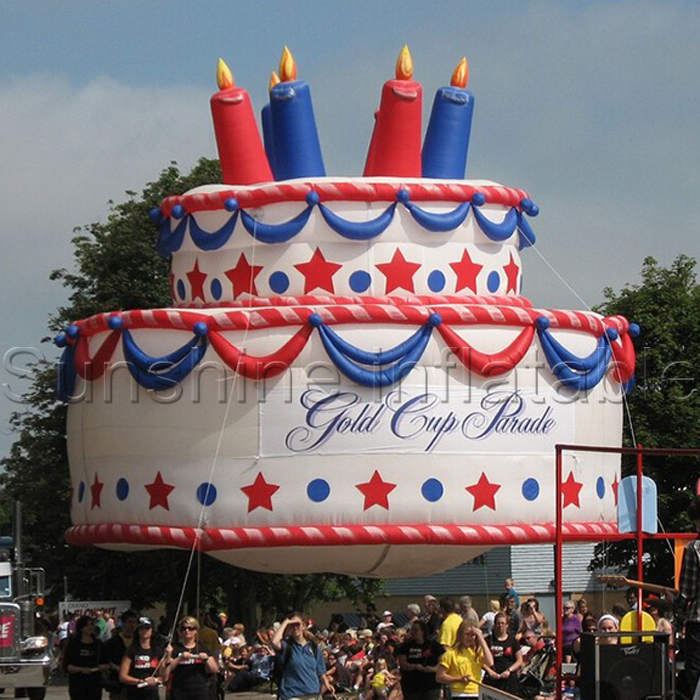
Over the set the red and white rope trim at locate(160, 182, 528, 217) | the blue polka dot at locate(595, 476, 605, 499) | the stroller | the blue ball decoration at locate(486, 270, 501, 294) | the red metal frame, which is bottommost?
the stroller

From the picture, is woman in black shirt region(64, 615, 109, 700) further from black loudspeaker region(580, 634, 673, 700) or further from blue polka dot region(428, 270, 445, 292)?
black loudspeaker region(580, 634, 673, 700)

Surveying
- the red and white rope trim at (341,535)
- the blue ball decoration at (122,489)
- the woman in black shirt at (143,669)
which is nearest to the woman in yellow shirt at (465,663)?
the woman in black shirt at (143,669)

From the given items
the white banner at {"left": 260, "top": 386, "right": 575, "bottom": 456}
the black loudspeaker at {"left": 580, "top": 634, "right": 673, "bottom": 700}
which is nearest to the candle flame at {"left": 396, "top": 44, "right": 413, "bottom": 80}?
the white banner at {"left": 260, "top": 386, "right": 575, "bottom": 456}

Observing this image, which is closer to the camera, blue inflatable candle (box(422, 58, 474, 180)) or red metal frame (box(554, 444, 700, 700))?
red metal frame (box(554, 444, 700, 700))

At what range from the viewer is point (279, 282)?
21.0m

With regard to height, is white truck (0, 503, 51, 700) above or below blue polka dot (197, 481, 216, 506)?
below

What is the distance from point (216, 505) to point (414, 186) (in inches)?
185

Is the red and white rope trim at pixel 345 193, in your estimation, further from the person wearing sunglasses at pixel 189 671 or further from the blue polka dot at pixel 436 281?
the person wearing sunglasses at pixel 189 671

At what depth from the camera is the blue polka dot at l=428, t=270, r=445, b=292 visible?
21000 mm

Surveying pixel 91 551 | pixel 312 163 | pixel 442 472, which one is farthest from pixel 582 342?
pixel 91 551

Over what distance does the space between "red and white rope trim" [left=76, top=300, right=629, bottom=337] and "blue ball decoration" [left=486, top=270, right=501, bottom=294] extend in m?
0.62

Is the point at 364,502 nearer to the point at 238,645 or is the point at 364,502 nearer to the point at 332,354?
the point at 332,354

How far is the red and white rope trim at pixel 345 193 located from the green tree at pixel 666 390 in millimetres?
15703

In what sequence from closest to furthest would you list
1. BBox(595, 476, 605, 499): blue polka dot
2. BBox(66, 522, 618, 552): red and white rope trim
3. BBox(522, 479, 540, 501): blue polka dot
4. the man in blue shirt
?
the man in blue shirt, BBox(66, 522, 618, 552): red and white rope trim, BBox(522, 479, 540, 501): blue polka dot, BBox(595, 476, 605, 499): blue polka dot
